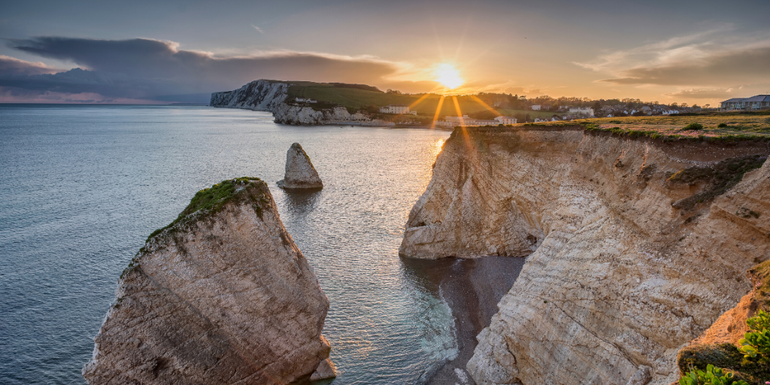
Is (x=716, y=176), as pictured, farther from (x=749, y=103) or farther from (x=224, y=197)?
(x=749, y=103)

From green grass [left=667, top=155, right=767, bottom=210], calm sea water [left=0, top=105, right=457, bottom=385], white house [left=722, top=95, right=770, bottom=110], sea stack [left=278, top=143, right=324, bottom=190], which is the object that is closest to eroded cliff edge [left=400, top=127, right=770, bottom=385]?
green grass [left=667, top=155, right=767, bottom=210]

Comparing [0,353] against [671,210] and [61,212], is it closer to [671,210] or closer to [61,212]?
[61,212]

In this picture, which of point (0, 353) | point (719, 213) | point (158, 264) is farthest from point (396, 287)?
point (0, 353)

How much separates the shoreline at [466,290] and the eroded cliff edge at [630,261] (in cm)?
219

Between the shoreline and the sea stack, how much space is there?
101 ft

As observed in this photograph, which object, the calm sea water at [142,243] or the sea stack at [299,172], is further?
the sea stack at [299,172]

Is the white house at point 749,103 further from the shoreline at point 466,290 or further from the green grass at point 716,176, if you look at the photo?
the green grass at point 716,176

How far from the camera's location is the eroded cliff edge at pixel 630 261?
12.8m

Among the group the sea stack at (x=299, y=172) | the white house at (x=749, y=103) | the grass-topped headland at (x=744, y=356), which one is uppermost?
the white house at (x=749, y=103)

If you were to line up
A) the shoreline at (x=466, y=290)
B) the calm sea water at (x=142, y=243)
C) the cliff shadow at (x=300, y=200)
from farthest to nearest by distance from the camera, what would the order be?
1. the cliff shadow at (x=300, y=200)
2. the calm sea water at (x=142, y=243)
3. the shoreline at (x=466, y=290)

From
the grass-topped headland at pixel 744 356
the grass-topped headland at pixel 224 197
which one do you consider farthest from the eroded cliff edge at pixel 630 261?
the grass-topped headland at pixel 224 197

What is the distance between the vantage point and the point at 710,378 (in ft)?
22.9

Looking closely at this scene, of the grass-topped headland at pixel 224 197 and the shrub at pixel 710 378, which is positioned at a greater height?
the grass-topped headland at pixel 224 197

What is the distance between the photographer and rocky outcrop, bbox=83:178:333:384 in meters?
15.5
